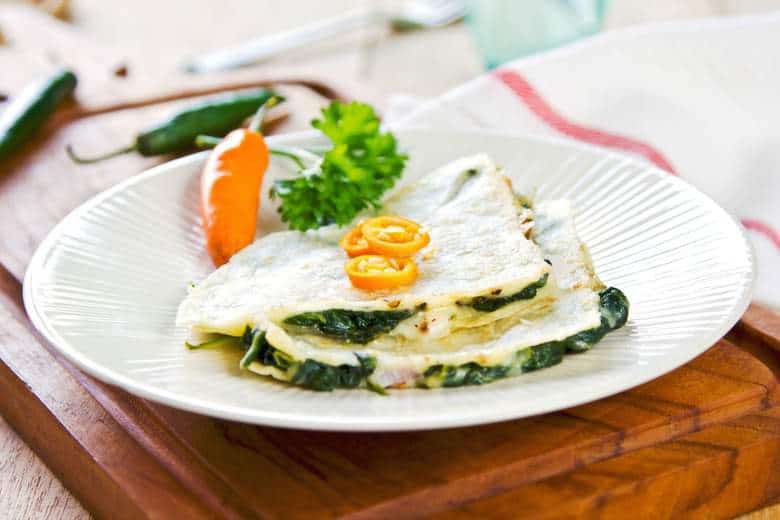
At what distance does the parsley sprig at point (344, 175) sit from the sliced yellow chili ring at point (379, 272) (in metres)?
0.62

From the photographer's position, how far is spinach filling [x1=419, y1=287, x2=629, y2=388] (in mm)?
2512

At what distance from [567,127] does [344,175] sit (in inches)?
53.6


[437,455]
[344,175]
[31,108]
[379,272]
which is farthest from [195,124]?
[437,455]

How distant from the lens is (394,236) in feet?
9.67

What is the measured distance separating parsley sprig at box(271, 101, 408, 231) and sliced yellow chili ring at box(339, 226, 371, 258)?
37 centimetres

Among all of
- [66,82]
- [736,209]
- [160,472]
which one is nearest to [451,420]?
[160,472]

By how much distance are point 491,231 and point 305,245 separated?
0.54 m

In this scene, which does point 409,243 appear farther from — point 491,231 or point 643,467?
point 643,467

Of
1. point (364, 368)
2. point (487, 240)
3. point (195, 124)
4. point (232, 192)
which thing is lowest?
point (195, 124)

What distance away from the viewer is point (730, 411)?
275cm

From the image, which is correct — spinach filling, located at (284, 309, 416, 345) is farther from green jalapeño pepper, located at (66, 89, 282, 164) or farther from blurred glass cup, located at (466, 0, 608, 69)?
blurred glass cup, located at (466, 0, 608, 69)

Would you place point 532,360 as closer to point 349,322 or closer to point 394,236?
point 349,322

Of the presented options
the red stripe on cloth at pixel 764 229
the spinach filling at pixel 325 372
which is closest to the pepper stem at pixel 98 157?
the spinach filling at pixel 325 372

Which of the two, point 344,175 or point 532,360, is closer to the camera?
point 532,360
